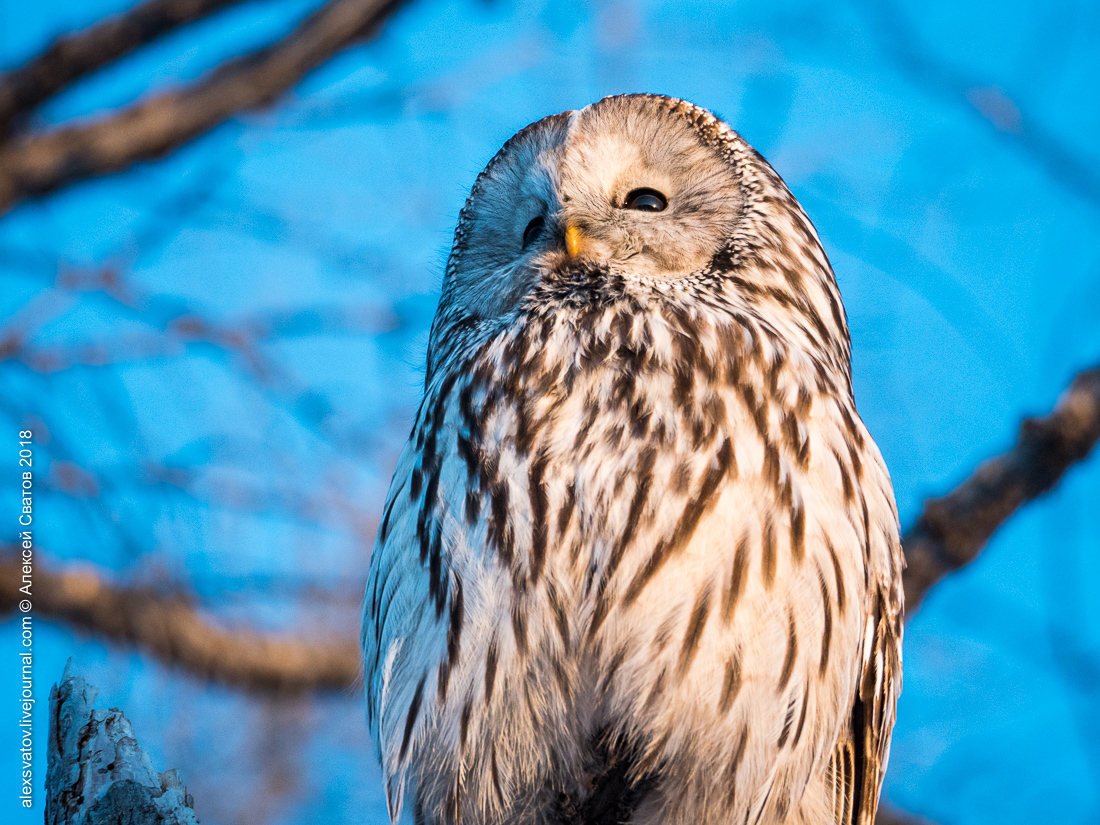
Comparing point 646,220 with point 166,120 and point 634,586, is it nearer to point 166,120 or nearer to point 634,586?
point 634,586

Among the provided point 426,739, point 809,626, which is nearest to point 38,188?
point 426,739

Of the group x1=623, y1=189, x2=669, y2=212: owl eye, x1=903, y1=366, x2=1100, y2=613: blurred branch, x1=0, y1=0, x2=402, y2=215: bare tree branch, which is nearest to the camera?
x1=623, y1=189, x2=669, y2=212: owl eye

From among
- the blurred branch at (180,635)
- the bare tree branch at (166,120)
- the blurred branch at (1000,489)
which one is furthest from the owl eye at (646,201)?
the blurred branch at (180,635)

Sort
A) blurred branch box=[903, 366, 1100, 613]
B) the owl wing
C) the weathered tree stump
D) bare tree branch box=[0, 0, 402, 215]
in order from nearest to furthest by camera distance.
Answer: the weathered tree stump < the owl wing < blurred branch box=[903, 366, 1100, 613] < bare tree branch box=[0, 0, 402, 215]

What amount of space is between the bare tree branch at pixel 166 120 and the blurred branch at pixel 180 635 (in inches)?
52.4

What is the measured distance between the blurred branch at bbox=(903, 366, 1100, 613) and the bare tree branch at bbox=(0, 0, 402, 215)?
8.12 feet

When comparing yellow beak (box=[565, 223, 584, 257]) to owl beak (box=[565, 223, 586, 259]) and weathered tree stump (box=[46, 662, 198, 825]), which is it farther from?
weathered tree stump (box=[46, 662, 198, 825])

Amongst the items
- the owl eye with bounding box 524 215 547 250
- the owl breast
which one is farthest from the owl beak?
the owl breast

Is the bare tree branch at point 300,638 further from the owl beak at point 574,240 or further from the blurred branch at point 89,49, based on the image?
the blurred branch at point 89,49

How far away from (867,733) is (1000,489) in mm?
989

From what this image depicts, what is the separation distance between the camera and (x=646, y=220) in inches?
95.6

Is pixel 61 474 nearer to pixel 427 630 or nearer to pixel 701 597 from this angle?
pixel 427 630

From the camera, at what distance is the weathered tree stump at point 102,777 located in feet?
5.70

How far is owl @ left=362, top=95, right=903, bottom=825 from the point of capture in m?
1.89
